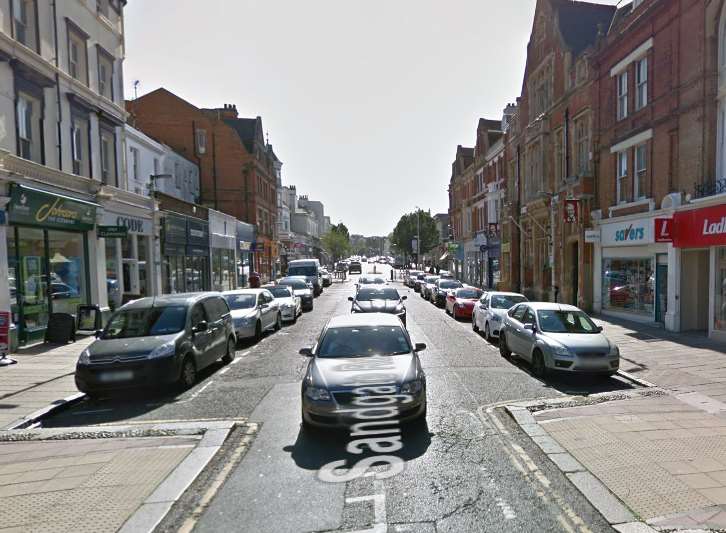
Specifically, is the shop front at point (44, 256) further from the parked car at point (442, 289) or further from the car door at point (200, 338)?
the parked car at point (442, 289)

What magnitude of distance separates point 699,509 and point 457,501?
7.06 feet

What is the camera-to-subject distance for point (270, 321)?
15.0 m

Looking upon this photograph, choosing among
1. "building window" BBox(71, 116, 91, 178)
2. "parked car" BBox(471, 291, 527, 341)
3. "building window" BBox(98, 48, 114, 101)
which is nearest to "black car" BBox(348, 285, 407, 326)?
"parked car" BBox(471, 291, 527, 341)

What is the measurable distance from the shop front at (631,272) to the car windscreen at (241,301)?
A: 1339 centimetres

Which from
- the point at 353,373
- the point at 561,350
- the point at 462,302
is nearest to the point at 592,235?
the point at 462,302

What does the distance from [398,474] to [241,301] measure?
10523 millimetres

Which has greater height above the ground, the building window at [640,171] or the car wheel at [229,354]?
the building window at [640,171]

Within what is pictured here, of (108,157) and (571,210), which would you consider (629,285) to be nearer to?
(571,210)

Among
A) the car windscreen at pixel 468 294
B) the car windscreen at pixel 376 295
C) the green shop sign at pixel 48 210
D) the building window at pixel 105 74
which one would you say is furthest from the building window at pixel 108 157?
the car windscreen at pixel 468 294

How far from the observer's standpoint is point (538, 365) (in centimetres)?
927

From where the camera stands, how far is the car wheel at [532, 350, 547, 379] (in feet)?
29.8

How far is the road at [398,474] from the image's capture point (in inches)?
156

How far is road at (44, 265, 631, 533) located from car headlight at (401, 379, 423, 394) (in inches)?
23.6

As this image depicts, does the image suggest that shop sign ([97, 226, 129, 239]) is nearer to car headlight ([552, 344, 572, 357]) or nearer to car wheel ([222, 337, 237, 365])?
car wheel ([222, 337, 237, 365])
